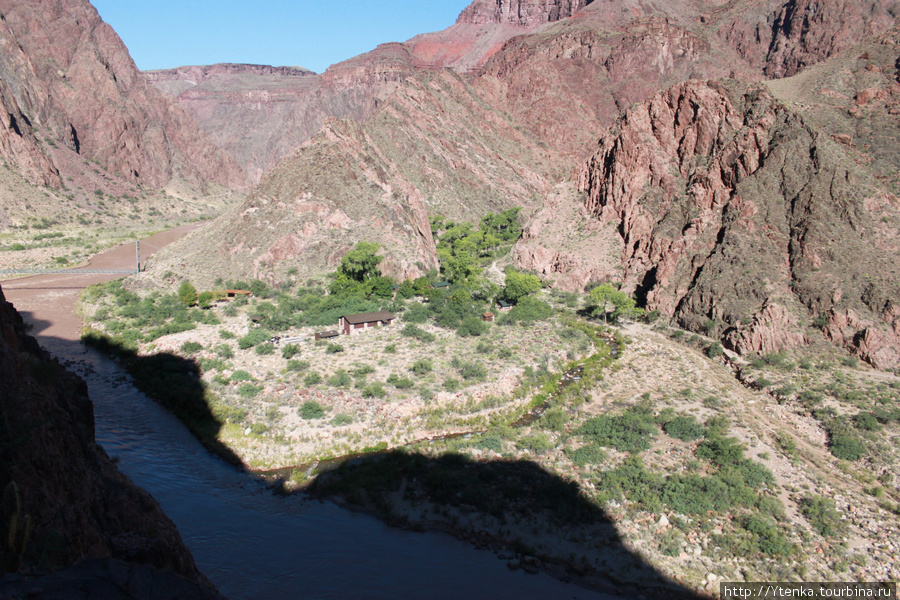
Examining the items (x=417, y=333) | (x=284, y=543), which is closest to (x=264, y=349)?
(x=417, y=333)

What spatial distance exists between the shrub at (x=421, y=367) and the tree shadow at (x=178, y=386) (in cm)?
1263

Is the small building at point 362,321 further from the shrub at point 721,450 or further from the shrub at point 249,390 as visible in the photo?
the shrub at point 721,450

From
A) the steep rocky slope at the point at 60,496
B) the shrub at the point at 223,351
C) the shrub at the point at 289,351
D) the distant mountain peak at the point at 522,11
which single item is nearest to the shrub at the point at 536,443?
the steep rocky slope at the point at 60,496

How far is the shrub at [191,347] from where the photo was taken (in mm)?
40281

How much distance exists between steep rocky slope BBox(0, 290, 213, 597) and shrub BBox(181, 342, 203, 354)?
2352 centimetres

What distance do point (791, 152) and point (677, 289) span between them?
16.0 m

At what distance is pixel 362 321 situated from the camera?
45375 millimetres

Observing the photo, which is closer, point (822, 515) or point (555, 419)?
point (822, 515)

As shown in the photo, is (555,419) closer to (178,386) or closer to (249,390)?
(249,390)

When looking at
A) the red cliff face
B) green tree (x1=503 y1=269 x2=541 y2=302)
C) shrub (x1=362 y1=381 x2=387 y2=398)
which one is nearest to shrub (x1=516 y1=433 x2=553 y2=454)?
shrub (x1=362 y1=381 x2=387 y2=398)

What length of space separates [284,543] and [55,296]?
165 feet

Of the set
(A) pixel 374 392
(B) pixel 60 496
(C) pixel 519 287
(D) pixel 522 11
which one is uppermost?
(D) pixel 522 11

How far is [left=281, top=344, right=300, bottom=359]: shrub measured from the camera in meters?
39.6

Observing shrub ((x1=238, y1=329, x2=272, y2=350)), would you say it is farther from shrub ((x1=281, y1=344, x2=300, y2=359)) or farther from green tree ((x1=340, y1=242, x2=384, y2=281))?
green tree ((x1=340, y1=242, x2=384, y2=281))
